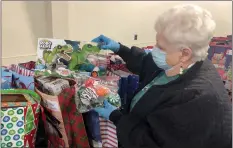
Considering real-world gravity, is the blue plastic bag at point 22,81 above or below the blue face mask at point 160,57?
below

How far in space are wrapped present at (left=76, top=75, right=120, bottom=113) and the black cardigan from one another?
0.16 metres

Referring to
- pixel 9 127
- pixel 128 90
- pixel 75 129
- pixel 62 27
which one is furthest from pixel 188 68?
pixel 62 27

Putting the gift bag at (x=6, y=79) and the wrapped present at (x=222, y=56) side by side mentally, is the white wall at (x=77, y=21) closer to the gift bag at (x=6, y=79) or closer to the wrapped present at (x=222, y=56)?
the wrapped present at (x=222, y=56)

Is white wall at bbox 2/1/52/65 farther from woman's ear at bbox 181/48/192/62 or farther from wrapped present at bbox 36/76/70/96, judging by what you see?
woman's ear at bbox 181/48/192/62

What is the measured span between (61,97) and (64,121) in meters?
0.13

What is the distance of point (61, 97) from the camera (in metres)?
1.35

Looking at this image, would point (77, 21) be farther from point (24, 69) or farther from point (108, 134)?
point (108, 134)

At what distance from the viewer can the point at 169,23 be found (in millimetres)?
1148

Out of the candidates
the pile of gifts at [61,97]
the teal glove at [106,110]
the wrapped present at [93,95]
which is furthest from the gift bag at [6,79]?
the teal glove at [106,110]

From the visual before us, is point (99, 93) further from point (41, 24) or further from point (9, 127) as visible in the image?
point (41, 24)

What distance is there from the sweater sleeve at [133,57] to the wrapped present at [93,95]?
0.29 metres

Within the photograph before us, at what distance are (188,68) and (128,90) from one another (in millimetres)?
403

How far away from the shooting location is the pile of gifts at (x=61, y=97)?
125 cm

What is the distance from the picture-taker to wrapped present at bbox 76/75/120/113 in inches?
53.9
